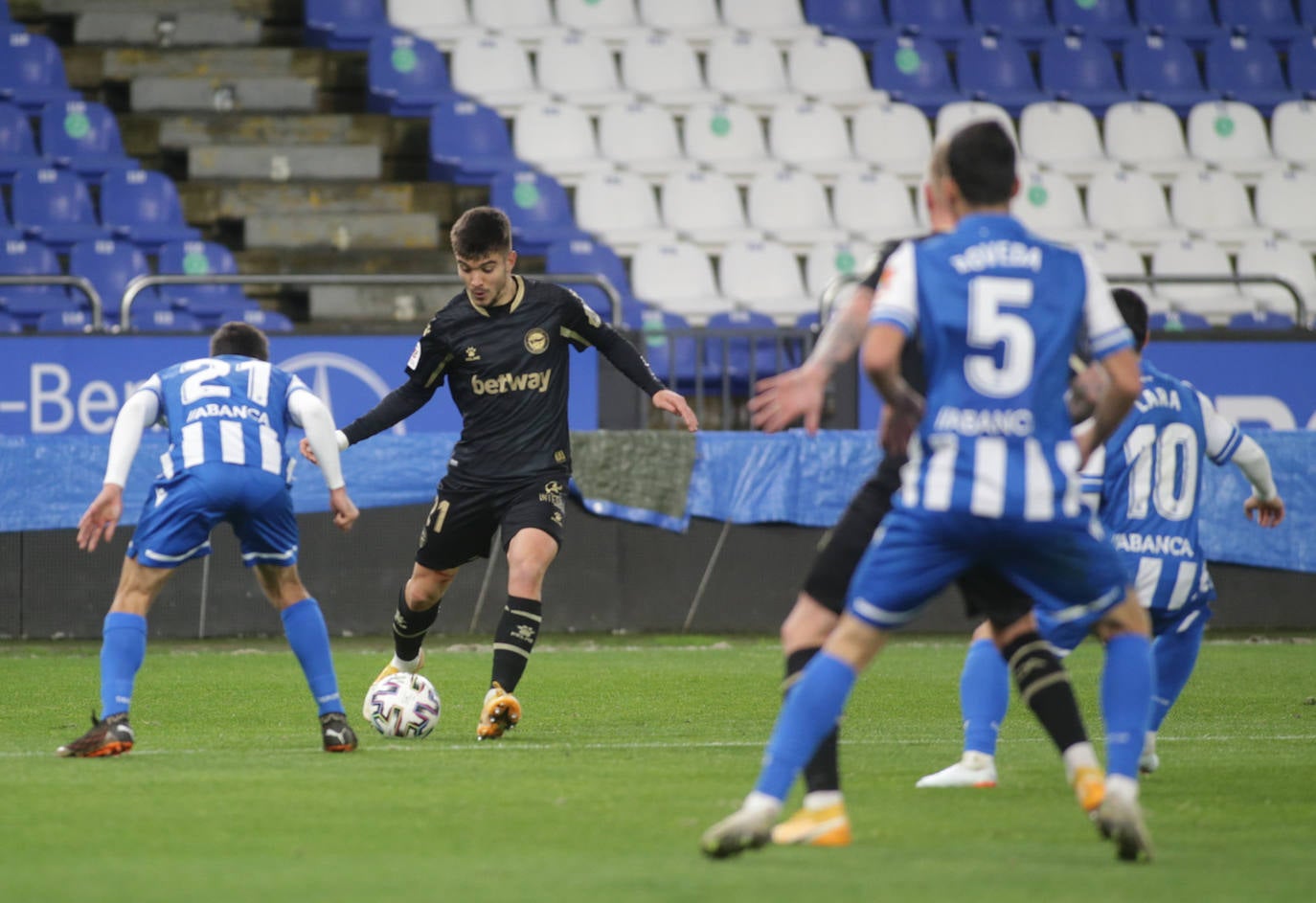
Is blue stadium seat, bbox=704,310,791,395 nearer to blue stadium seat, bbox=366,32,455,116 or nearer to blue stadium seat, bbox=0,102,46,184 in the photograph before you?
blue stadium seat, bbox=366,32,455,116

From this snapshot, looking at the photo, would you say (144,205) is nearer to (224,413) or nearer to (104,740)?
(224,413)

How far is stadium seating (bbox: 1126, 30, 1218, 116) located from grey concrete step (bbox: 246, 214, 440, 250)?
8.03 m

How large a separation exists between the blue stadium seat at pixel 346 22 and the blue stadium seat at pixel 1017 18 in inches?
257

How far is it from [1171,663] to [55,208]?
43.5 ft

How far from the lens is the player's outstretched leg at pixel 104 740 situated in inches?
267

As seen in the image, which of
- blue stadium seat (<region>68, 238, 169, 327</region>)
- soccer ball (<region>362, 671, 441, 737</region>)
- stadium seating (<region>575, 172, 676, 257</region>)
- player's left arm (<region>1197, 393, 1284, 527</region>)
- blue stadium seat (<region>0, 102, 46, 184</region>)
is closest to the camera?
player's left arm (<region>1197, 393, 1284, 527</region>)

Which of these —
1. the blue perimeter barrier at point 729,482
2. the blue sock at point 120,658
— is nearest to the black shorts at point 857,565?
the blue sock at point 120,658

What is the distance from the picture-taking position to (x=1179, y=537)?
6.49m

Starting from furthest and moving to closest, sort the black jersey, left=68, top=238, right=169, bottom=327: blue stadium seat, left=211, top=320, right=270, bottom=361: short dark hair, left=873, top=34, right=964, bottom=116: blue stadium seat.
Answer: left=873, top=34, right=964, bottom=116: blue stadium seat → left=68, top=238, right=169, bottom=327: blue stadium seat → the black jersey → left=211, top=320, right=270, bottom=361: short dark hair

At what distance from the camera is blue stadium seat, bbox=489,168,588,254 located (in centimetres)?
1817

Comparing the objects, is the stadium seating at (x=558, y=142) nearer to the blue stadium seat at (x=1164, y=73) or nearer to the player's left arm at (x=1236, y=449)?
the blue stadium seat at (x=1164, y=73)

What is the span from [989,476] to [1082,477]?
2.29 meters

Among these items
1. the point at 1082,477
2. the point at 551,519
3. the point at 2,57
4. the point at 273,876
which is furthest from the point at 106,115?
the point at 273,876

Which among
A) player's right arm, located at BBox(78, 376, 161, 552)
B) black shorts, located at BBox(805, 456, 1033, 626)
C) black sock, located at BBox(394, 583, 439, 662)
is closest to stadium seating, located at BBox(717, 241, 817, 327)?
black sock, located at BBox(394, 583, 439, 662)
